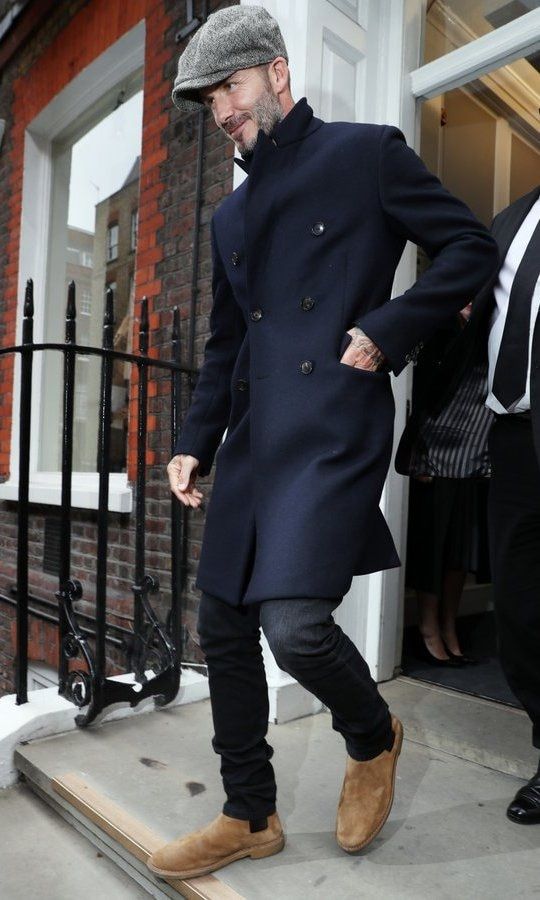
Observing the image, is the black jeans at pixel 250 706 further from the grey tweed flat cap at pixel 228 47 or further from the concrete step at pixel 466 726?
the grey tweed flat cap at pixel 228 47

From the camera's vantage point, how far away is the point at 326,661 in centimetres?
141

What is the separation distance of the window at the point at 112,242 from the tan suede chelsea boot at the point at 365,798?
3718mm

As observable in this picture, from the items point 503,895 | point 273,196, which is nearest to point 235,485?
point 273,196

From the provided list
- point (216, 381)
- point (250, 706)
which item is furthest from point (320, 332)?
point (250, 706)

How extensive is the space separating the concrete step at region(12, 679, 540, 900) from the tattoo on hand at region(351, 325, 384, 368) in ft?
3.68

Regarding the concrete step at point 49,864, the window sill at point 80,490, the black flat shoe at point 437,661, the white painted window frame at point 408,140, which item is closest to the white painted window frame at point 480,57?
the white painted window frame at point 408,140

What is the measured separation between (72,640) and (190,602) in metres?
0.70

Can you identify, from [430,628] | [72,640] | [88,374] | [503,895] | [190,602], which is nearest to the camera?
[503,895]

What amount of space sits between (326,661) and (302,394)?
0.54 metres

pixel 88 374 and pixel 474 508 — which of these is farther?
pixel 88 374

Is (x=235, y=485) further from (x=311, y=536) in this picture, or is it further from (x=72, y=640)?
(x=72, y=640)

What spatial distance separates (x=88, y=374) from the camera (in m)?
4.53

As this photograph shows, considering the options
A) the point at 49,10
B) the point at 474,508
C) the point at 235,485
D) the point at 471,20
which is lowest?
the point at 474,508

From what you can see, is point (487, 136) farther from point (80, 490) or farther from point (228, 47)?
point (228, 47)
